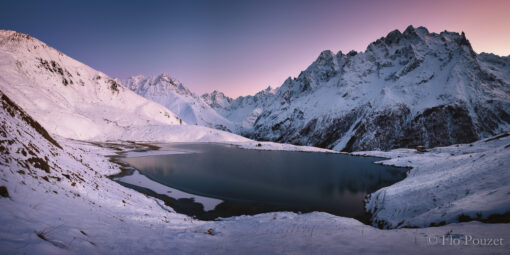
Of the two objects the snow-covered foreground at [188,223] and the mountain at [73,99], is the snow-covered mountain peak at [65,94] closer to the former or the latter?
the mountain at [73,99]

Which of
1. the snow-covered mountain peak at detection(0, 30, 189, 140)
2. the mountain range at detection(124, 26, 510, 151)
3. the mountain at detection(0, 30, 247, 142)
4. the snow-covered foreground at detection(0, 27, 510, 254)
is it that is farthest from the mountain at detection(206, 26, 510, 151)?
the snow-covered mountain peak at detection(0, 30, 189, 140)

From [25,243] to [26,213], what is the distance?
2.39m

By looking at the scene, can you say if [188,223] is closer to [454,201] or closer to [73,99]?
[454,201]

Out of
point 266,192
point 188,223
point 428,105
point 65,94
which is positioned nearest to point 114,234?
point 188,223

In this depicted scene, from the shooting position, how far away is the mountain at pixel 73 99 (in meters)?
87.1

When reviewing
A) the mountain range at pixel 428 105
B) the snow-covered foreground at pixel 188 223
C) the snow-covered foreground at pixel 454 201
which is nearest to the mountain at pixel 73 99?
A: the mountain range at pixel 428 105

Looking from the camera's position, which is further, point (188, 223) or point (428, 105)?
point (428, 105)

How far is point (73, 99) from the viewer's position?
387 feet

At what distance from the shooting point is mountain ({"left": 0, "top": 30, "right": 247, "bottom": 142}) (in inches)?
3428

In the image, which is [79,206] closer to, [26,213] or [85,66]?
[26,213]

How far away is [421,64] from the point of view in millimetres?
167000

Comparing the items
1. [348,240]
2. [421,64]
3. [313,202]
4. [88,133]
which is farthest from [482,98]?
[88,133]

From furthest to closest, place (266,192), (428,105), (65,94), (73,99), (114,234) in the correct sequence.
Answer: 1. (428,105)
2. (73,99)
3. (65,94)
4. (266,192)
5. (114,234)

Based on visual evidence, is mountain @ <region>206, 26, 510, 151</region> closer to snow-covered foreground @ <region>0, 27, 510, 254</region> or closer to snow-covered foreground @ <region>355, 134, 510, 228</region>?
snow-covered foreground @ <region>355, 134, 510, 228</region>
